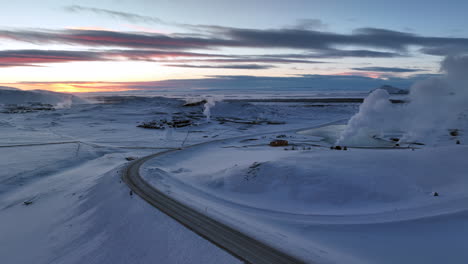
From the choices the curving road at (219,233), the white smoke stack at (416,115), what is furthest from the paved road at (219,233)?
the white smoke stack at (416,115)

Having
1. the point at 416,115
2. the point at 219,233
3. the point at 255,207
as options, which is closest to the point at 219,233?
the point at 219,233

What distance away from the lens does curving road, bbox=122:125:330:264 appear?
1712 centimetres

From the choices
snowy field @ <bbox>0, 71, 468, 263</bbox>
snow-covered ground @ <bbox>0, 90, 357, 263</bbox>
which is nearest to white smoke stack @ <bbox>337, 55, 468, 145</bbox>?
snowy field @ <bbox>0, 71, 468, 263</bbox>

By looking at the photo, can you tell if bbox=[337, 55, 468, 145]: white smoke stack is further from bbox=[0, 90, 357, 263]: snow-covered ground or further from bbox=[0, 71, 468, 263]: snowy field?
bbox=[0, 90, 357, 263]: snow-covered ground

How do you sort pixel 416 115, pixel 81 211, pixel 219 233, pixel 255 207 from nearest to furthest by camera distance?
pixel 219 233, pixel 255 207, pixel 81 211, pixel 416 115

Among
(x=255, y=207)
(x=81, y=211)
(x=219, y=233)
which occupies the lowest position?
(x=81, y=211)

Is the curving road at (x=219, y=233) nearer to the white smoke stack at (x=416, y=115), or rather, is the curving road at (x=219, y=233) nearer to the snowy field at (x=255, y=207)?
the snowy field at (x=255, y=207)

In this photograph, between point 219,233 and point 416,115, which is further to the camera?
point 416,115

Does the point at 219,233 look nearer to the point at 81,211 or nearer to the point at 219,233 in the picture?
the point at 219,233

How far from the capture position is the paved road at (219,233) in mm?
17125

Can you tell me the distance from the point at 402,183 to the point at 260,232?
16819 millimetres

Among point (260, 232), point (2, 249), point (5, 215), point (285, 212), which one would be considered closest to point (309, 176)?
point (285, 212)

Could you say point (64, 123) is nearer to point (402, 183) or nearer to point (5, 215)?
point (5, 215)

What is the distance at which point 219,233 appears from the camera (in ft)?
66.3
